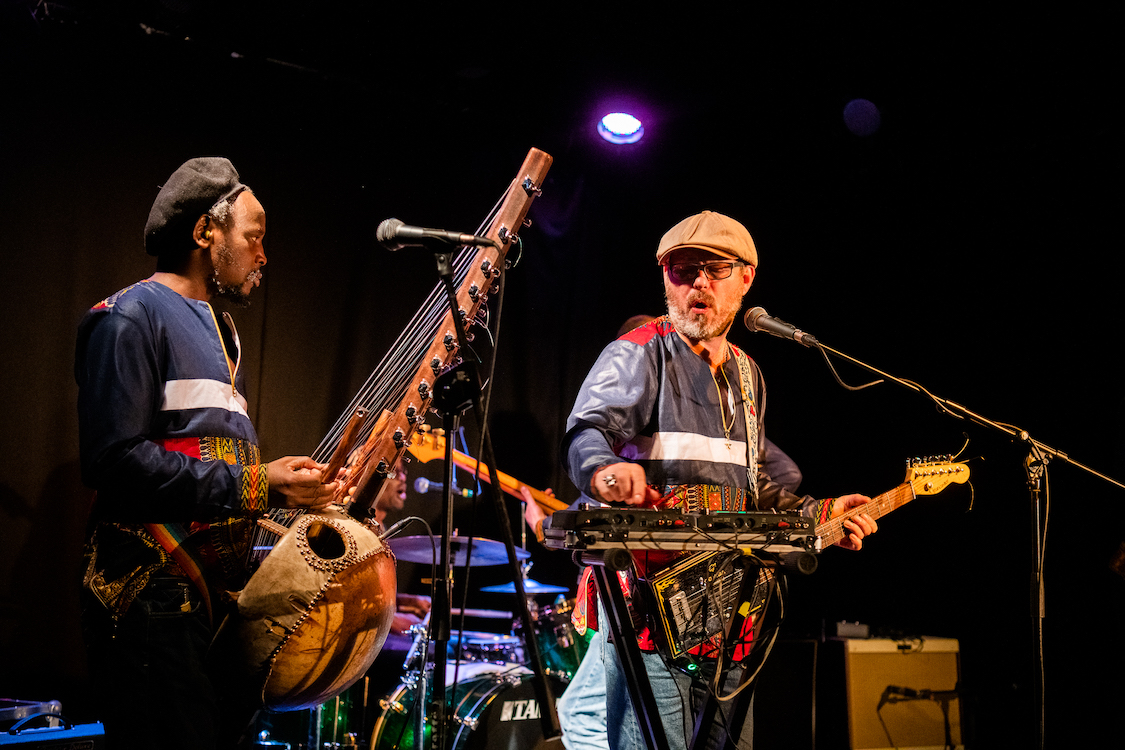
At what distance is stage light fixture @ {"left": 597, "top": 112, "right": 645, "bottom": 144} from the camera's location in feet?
18.1

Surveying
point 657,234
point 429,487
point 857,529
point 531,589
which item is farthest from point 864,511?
point 657,234

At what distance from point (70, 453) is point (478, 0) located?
10.3 feet

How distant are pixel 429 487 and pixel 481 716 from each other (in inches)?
49.9

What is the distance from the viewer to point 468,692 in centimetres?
433

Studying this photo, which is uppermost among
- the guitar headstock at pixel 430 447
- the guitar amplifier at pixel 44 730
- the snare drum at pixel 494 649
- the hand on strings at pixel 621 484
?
the guitar headstock at pixel 430 447

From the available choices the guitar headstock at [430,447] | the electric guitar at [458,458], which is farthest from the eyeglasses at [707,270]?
the guitar headstock at [430,447]

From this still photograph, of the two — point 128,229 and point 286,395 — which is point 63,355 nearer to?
point 128,229

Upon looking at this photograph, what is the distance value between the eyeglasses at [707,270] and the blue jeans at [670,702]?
4.82 ft


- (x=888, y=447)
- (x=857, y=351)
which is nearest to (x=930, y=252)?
(x=857, y=351)

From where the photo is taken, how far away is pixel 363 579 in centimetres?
240

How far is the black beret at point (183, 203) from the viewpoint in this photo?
2604 mm

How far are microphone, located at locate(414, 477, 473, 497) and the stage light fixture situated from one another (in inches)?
Answer: 104

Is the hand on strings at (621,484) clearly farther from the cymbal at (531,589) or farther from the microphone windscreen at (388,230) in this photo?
the cymbal at (531,589)

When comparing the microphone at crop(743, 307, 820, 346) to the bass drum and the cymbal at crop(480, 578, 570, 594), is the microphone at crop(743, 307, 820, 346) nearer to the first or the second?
the cymbal at crop(480, 578, 570, 594)
